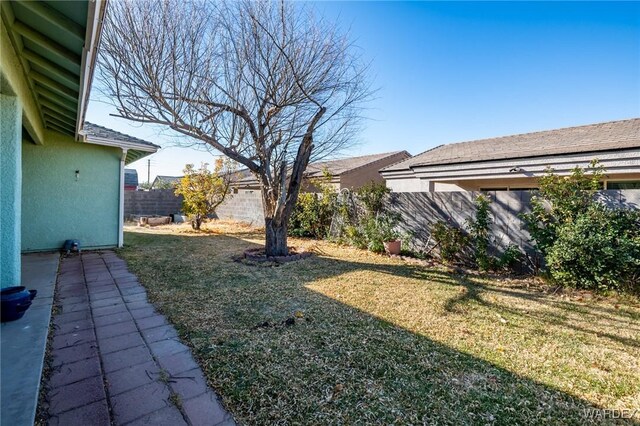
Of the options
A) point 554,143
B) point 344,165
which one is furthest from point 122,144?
point 344,165

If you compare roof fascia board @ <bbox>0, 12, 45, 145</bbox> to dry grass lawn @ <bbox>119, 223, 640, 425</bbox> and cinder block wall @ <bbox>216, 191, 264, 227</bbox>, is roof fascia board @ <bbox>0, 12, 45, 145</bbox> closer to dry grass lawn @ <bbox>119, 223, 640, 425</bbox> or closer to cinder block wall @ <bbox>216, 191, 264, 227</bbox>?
dry grass lawn @ <bbox>119, 223, 640, 425</bbox>

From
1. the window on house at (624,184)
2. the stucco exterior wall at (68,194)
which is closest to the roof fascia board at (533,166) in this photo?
the window on house at (624,184)

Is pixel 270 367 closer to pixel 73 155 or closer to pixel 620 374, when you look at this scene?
pixel 620 374

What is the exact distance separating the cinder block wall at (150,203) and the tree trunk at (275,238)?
47.9 ft

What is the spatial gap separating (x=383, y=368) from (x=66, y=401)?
2748 millimetres

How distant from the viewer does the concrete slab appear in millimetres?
2174

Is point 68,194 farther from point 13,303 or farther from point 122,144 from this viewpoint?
point 13,303

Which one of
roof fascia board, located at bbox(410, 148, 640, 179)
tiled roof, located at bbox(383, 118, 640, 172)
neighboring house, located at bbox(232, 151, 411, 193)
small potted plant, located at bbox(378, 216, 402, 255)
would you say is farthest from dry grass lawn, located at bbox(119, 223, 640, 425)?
neighboring house, located at bbox(232, 151, 411, 193)

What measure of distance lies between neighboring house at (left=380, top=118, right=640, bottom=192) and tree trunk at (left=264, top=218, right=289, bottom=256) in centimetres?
684

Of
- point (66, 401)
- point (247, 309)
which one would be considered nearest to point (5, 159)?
point (66, 401)

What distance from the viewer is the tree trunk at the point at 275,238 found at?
8.30 m

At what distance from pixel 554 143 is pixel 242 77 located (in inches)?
382

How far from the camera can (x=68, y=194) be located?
28.3ft

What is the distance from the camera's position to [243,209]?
1780cm
